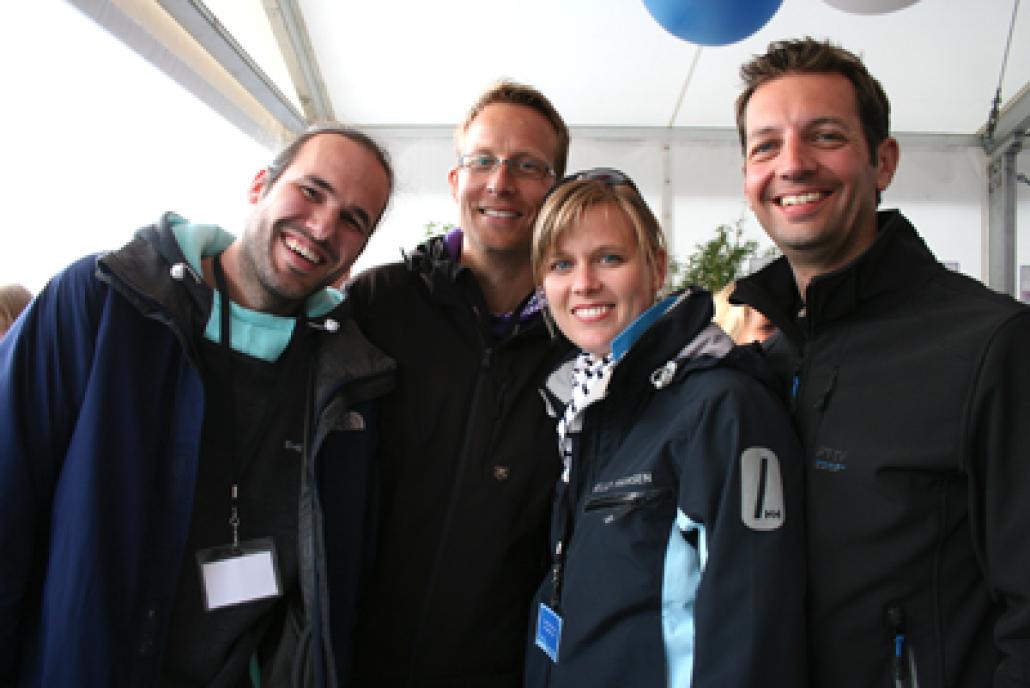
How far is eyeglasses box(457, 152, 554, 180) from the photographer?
182 cm

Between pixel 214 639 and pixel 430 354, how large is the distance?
31.0 inches

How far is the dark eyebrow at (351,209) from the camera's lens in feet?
5.21

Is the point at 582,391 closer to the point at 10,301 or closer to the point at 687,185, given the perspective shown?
the point at 10,301

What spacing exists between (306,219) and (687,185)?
15.4ft

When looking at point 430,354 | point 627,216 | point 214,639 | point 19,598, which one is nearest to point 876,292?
point 627,216

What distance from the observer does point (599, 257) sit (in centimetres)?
148

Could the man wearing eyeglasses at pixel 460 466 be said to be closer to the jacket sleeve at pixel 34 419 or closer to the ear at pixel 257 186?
the ear at pixel 257 186

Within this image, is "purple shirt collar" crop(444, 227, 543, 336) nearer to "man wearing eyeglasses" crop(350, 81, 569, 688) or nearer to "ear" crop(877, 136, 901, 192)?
"man wearing eyeglasses" crop(350, 81, 569, 688)

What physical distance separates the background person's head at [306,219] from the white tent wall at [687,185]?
13.1 ft

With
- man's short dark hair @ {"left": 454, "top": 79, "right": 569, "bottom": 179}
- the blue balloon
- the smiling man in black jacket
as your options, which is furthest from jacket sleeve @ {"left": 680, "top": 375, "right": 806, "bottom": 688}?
the blue balloon

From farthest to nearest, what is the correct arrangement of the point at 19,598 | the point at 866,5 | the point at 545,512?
the point at 866,5
the point at 545,512
the point at 19,598

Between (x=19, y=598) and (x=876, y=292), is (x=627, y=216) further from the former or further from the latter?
(x=19, y=598)

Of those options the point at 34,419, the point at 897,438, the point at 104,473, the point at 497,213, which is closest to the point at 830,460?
the point at 897,438

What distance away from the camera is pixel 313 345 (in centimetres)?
158
